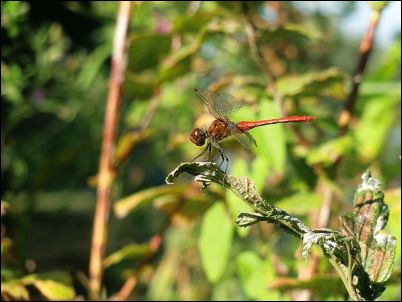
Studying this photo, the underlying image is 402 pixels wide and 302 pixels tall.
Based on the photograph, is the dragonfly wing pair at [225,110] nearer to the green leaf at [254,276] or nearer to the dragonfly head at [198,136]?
the dragonfly head at [198,136]

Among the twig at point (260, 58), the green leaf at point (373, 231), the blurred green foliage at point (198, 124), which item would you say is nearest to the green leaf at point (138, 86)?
the blurred green foliage at point (198, 124)

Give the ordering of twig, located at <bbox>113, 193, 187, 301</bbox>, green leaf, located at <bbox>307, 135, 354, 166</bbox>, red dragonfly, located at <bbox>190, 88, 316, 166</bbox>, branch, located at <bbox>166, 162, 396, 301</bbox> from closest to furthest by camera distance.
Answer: branch, located at <bbox>166, 162, 396, 301</bbox> < red dragonfly, located at <bbox>190, 88, 316, 166</bbox> < green leaf, located at <bbox>307, 135, 354, 166</bbox> < twig, located at <bbox>113, 193, 187, 301</bbox>

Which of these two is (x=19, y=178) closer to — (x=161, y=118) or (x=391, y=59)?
(x=161, y=118)

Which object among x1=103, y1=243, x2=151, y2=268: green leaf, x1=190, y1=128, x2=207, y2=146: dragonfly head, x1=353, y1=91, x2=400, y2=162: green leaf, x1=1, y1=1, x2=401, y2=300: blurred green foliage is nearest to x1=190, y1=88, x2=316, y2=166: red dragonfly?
x1=190, y1=128, x2=207, y2=146: dragonfly head

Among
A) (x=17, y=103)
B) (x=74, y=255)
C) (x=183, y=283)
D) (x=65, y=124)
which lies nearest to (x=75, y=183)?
(x=65, y=124)

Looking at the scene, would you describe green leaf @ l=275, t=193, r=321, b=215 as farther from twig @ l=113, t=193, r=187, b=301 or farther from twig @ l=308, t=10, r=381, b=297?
twig @ l=113, t=193, r=187, b=301

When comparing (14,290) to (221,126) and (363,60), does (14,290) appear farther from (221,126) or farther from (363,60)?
(363,60)
